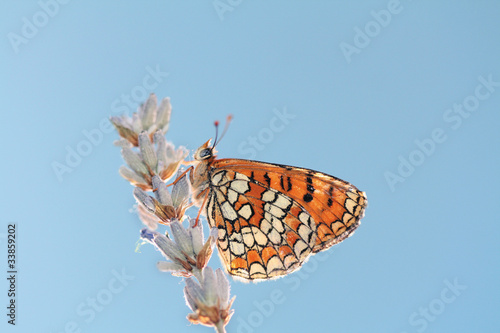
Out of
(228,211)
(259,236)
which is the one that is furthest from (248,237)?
(228,211)

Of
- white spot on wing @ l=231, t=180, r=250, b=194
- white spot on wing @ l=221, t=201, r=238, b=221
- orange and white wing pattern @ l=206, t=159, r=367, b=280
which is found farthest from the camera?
white spot on wing @ l=231, t=180, r=250, b=194

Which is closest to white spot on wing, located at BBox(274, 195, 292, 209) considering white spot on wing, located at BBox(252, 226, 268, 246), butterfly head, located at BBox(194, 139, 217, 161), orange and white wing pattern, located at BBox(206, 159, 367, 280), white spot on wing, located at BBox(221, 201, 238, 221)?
orange and white wing pattern, located at BBox(206, 159, 367, 280)

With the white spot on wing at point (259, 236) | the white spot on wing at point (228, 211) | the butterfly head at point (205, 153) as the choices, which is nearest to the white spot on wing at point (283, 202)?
the white spot on wing at point (259, 236)

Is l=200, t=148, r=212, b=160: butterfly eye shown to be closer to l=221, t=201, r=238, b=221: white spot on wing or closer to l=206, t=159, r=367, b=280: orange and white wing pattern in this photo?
l=206, t=159, r=367, b=280: orange and white wing pattern

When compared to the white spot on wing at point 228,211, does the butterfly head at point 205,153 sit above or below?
above

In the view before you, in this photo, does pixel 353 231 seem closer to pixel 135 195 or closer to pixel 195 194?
pixel 195 194

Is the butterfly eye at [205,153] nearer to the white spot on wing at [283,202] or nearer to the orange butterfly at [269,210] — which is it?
the orange butterfly at [269,210]

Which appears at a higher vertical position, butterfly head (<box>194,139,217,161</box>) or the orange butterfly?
butterfly head (<box>194,139,217,161</box>)

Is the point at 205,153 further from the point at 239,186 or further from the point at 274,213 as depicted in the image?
the point at 274,213
